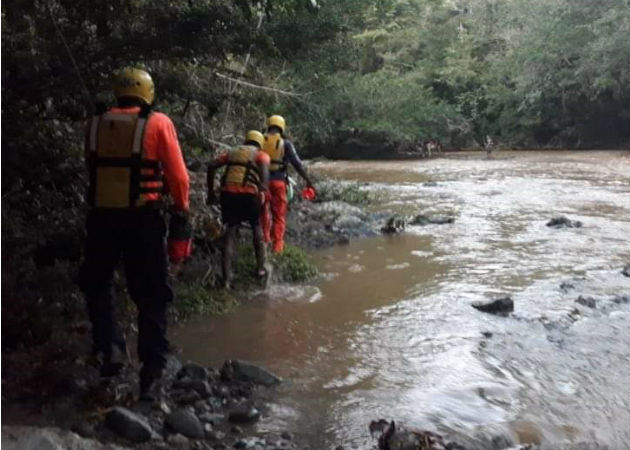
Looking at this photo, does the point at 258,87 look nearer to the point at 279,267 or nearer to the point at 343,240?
the point at 343,240

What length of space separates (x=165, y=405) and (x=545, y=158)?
31081mm

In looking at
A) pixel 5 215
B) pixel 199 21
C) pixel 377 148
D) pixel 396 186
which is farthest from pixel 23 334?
pixel 377 148

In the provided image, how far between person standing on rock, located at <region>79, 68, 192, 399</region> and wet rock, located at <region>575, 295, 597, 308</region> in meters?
5.11

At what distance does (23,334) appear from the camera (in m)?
5.01

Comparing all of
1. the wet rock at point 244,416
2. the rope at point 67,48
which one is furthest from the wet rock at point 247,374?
the rope at point 67,48

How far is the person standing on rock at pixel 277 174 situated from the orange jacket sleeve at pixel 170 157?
4.54 meters

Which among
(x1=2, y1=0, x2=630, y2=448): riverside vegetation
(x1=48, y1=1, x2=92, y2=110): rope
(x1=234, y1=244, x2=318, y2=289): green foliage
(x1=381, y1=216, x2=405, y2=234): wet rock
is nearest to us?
(x1=2, y1=0, x2=630, y2=448): riverside vegetation

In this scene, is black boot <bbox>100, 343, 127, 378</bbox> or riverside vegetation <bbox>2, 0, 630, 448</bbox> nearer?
black boot <bbox>100, 343, 127, 378</bbox>

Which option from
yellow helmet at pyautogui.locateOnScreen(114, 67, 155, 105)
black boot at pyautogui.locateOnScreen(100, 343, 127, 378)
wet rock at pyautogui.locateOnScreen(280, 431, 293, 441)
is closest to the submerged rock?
wet rock at pyautogui.locateOnScreen(280, 431, 293, 441)

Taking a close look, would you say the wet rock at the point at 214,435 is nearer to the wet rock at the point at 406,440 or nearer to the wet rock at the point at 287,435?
the wet rock at the point at 287,435

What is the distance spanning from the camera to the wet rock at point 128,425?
433 centimetres

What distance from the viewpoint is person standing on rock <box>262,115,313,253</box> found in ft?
30.8

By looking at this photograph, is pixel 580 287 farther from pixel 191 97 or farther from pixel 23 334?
pixel 23 334

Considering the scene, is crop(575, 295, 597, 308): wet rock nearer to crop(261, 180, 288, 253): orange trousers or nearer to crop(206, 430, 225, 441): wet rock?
crop(261, 180, 288, 253): orange trousers
